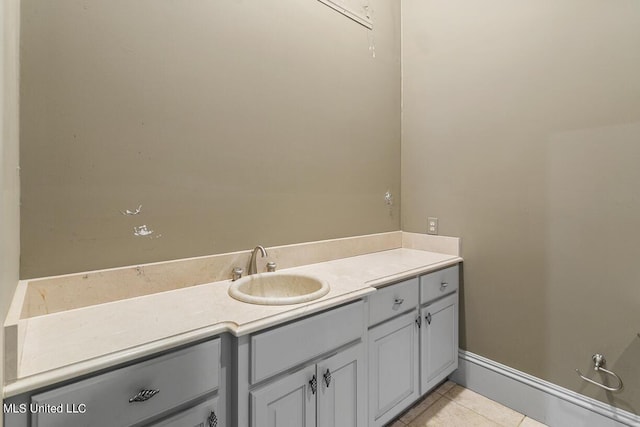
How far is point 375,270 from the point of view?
160 cm

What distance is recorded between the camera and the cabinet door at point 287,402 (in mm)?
964

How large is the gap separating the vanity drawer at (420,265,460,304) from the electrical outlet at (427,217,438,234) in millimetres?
288

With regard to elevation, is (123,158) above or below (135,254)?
above

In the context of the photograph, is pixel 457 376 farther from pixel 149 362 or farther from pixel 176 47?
pixel 176 47

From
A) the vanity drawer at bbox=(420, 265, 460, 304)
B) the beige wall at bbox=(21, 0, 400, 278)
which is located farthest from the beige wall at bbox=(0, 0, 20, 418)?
the vanity drawer at bbox=(420, 265, 460, 304)

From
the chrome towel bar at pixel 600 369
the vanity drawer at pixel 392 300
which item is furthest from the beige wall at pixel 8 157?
the chrome towel bar at pixel 600 369

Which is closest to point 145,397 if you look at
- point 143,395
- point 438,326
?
point 143,395

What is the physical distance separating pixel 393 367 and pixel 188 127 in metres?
1.46

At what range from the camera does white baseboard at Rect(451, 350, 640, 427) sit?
4.68ft

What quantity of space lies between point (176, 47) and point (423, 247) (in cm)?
184

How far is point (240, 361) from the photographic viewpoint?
3.07 feet

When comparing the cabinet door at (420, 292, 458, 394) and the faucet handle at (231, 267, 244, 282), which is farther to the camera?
the cabinet door at (420, 292, 458, 394)

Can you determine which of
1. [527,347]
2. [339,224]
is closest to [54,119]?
[339,224]

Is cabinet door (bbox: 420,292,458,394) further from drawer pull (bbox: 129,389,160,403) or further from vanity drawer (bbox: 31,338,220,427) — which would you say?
drawer pull (bbox: 129,389,160,403)
